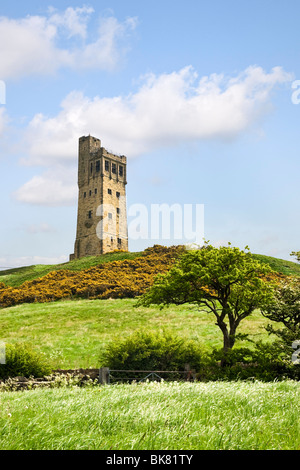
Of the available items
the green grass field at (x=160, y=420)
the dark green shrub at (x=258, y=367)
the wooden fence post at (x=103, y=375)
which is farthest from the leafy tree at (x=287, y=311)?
the wooden fence post at (x=103, y=375)

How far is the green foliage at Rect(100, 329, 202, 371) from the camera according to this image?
16.4m

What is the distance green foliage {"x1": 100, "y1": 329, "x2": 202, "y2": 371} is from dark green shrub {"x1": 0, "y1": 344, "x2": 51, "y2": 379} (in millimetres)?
2541

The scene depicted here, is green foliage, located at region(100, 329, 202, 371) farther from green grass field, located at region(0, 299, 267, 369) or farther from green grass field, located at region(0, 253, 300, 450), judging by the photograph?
green grass field, located at region(0, 253, 300, 450)

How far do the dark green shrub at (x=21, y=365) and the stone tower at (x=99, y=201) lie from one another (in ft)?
172

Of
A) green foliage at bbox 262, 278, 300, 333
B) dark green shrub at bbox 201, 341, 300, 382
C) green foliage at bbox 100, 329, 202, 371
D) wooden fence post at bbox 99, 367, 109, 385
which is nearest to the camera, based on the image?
dark green shrub at bbox 201, 341, 300, 382

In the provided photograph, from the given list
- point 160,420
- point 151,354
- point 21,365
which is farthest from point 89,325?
point 160,420

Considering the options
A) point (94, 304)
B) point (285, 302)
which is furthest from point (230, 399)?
point (94, 304)

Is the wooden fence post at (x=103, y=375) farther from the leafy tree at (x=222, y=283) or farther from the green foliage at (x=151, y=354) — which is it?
the leafy tree at (x=222, y=283)

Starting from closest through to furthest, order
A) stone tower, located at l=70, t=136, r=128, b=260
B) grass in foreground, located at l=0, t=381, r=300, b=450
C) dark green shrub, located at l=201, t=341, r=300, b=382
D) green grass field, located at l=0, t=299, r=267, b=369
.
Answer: grass in foreground, located at l=0, t=381, r=300, b=450
dark green shrub, located at l=201, t=341, r=300, b=382
green grass field, located at l=0, t=299, r=267, b=369
stone tower, located at l=70, t=136, r=128, b=260

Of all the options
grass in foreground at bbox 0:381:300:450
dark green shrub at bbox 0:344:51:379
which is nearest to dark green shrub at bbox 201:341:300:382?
dark green shrub at bbox 0:344:51:379

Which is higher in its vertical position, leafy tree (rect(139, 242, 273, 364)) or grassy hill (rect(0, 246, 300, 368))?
leafy tree (rect(139, 242, 273, 364))

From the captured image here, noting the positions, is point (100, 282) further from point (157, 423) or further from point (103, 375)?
point (157, 423)

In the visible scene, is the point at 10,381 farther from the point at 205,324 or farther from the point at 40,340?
the point at 205,324

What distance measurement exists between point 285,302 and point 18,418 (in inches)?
484
